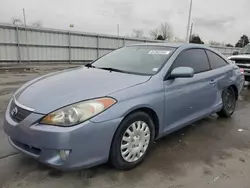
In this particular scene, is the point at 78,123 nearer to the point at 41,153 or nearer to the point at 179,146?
the point at 41,153

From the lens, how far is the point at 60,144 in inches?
84.0

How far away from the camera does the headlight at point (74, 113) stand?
219 centimetres

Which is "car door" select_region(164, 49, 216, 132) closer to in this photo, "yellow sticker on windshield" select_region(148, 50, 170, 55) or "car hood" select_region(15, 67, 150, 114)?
"yellow sticker on windshield" select_region(148, 50, 170, 55)

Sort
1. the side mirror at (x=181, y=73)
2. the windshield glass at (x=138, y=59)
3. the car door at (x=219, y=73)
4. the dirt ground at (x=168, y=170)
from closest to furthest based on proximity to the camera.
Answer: the dirt ground at (x=168, y=170) → the side mirror at (x=181, y=73) → the windshield glass at (x=138, y=59) → the car door at (x=219, y=73)

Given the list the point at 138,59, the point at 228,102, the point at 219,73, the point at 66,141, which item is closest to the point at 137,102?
the point at 66,141

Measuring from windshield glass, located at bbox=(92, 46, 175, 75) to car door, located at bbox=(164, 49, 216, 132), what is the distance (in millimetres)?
214

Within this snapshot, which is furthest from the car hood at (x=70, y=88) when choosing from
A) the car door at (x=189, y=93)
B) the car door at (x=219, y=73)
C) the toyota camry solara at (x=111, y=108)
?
the car door at (x=219, y=73)

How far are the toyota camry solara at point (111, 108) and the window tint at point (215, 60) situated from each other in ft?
1.45

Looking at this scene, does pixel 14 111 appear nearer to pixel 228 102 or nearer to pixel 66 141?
pixel 66 141

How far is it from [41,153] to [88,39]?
16756 mm

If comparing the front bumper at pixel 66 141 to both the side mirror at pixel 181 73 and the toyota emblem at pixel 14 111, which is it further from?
the side mirror at pixel 181 73

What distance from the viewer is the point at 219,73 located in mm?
4184

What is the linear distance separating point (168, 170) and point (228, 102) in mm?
2632

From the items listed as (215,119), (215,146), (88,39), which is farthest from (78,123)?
(88,39)
